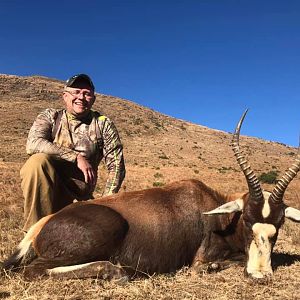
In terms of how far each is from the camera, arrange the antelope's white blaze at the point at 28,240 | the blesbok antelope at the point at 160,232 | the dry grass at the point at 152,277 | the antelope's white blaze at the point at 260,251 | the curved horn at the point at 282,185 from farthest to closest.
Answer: the curved horn at the point at 282,185
the antelope's white blaze at the point at 260,251
the antelope's white blaze at the point at 28,240
the blesbok antelope at the point at 160,232
the dry grass at the point at 152,277

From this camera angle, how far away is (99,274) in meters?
4.54

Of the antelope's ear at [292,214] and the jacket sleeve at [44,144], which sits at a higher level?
the jacket sleeve at [44,144]

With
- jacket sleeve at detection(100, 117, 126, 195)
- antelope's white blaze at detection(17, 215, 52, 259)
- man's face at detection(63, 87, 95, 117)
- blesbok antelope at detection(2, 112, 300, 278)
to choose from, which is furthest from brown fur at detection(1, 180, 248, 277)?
man's face at detection(63, 87, 95, 117)

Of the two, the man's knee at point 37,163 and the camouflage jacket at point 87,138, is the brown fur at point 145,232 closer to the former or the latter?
the man's knee at point 37,163

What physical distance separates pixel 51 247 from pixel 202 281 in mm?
1659

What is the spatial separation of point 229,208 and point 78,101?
277 centimetres

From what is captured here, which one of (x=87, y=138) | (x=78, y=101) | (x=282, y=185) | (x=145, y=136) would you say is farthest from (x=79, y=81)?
(x=145, y=136)

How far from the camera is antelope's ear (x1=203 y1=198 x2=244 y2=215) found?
534 cm

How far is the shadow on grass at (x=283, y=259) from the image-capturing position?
18.9ft

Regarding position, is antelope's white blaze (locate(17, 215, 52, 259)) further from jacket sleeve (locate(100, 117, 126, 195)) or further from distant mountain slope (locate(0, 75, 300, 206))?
distant mountain slope (locate(0, 75, 300, 206))

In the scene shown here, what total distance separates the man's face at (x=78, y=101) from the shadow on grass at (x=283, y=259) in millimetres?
3410

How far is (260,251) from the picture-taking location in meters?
4.96

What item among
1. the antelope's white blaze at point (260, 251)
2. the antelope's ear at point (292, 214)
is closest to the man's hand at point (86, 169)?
the antelope's white blaze at point (260, 251)

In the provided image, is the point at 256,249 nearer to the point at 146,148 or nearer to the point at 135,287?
the point at 135,287
